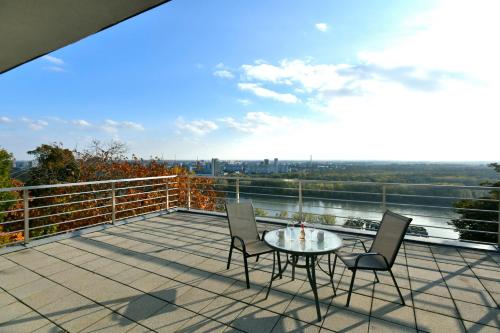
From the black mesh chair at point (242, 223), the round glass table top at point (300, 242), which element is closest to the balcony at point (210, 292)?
the black mesh chair at point (242, 223)

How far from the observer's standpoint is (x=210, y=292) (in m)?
2.71

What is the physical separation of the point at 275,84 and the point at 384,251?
773cm

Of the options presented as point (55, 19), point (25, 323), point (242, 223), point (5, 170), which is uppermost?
point (55, 19)

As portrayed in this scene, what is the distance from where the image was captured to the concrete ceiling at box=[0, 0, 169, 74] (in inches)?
59.8

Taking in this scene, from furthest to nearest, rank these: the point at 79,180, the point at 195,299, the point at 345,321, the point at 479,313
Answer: the point at 79,180, the point at 195,299, the point at 479,313, the point at 345,321

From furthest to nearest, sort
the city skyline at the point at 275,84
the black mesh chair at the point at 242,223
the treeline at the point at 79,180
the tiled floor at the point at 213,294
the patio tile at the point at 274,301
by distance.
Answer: the treeline at the point at 79,180, the city skyline at the point at 275,84, the black mesh chair at the point at 242,223, the patio tile at the point at 274,301, the tiled floor at the point at 213,294

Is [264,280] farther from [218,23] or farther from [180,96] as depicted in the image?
[180,96]

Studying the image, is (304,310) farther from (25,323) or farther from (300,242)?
(25,323)

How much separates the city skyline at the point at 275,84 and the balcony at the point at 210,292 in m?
2.30

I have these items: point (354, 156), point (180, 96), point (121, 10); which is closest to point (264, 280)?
point (121, 10)

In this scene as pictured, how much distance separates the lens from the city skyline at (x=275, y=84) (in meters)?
4.34

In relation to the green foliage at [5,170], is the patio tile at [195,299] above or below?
below

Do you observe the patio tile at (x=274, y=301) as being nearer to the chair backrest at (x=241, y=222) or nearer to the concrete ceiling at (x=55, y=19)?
the chair backrest at (x=241, y=222)

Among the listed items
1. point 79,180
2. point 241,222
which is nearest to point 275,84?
point 241,222
